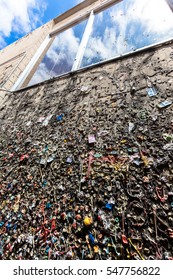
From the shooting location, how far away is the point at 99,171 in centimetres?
77

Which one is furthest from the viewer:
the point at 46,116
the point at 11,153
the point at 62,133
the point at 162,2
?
the point at 162,2

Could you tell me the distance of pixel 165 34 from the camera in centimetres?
129

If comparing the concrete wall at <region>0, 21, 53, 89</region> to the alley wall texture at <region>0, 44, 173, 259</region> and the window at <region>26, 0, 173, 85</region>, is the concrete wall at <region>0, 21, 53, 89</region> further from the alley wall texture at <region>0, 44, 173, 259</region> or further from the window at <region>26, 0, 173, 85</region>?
the alley wall texture at <region>0, 44, 173, 259</region>

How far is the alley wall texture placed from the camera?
1.91ft

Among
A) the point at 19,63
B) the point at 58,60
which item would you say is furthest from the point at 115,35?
the point at 19,63

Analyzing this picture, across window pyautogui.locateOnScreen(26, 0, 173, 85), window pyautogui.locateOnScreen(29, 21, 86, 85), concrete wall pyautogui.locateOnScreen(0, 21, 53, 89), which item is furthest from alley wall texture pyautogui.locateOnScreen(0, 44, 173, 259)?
concrete wall pyautogui.locateOnScreen(0, 21, 53, 89)

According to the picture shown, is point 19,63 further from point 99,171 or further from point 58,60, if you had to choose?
point 99,171

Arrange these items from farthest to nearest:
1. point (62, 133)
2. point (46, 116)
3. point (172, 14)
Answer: point (172, 14)
point (46, 116)
point (62, 133)

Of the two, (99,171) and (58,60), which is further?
(58,60)

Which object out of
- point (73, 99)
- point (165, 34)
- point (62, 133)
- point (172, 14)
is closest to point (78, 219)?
point (62, 133)

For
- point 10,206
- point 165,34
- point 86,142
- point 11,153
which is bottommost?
point 10,206

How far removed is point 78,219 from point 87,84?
42.5 inches
